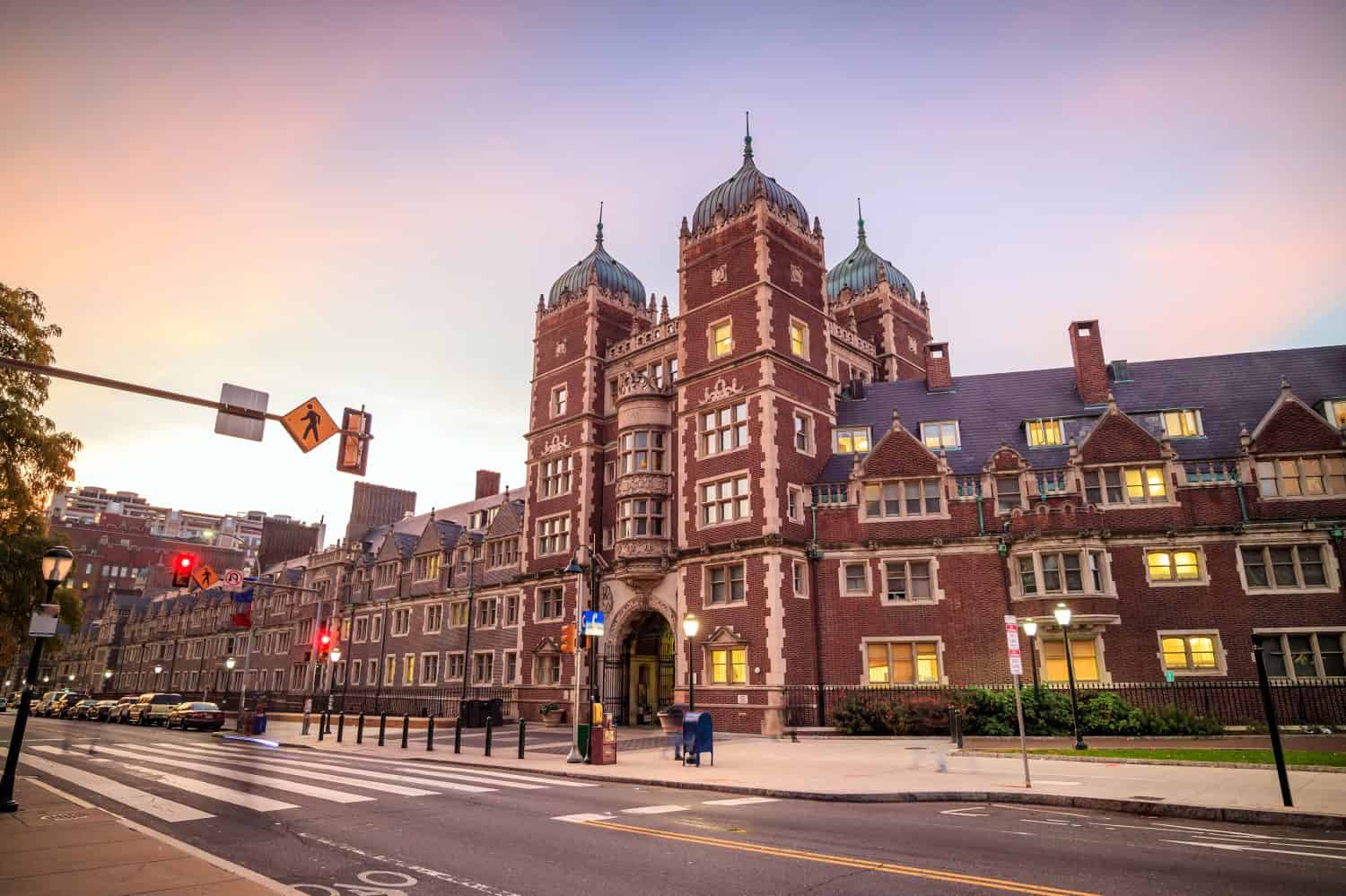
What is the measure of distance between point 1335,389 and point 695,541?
25.8 m

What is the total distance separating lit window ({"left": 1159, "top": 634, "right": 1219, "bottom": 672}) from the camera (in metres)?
27.3

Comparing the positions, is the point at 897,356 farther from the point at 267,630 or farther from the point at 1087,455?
the point at 267,630

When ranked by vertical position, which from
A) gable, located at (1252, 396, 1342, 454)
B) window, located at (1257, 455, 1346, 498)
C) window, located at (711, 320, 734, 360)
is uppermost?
window, located at (711, 320, 734, 360)

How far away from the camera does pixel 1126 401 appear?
3300 centimetres

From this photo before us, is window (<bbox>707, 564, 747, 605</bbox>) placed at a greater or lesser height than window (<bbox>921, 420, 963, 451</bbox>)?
lesser

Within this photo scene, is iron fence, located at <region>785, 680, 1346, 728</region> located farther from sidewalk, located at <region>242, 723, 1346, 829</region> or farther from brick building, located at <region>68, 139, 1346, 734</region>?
sidewalk, located at <region>242, 723, 1346, 829</region>

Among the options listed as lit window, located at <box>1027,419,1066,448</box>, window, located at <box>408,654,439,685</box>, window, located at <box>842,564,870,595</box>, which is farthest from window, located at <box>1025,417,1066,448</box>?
window, located at <box>408,654,439,685</box>

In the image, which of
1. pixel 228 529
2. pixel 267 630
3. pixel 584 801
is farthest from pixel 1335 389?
pixel 228 529

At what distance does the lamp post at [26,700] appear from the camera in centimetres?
1120

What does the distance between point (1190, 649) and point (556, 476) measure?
3011cm

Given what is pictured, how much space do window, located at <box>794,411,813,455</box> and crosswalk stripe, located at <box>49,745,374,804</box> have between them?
2383cm

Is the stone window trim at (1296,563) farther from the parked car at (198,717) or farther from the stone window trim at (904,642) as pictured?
Result: the parked car at (198,717)

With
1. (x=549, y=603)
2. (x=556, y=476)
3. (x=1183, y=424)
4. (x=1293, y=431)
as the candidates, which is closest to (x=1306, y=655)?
(x=1293, y=431)

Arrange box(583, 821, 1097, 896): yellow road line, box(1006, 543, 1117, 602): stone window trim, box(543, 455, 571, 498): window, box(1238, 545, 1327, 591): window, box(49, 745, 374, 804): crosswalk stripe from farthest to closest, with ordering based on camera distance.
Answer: box(543, 455, 571, 498): window, box(1006, 543, 1117, 602): stone window trim, box(1238, 545, 1327, 591): window, box(49, 745, 374, 804): crosswalk stripe, box(583, 821, 1097, 896): yellow road line
